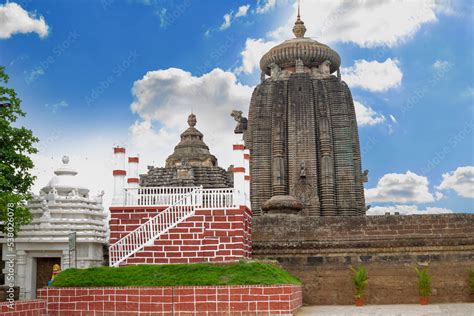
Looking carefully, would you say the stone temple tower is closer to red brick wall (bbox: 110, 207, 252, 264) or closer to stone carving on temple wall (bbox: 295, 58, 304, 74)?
stone carving on temple wall (bbox: 295, 58, 304, 74)

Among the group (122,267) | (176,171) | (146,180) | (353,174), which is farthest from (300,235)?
(146,180)

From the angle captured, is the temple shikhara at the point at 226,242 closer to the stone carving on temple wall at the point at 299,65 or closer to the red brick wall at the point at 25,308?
the red brick wall at the point at 25,308

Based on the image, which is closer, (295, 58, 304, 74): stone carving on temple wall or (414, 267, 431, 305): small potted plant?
(414, 267, 431, 305): small potted plant

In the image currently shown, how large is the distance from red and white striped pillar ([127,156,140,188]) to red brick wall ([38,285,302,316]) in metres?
4.42

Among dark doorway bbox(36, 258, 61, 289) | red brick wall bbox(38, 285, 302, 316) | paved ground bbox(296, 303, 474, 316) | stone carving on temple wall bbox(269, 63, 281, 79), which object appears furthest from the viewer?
stone carving on temple wall bbox(269, 63, 281, 79)

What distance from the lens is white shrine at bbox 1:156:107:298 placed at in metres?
17.6

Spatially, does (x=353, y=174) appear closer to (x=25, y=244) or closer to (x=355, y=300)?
(x=355, y=300)

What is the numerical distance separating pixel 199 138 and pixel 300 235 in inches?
919

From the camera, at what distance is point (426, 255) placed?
1892cm

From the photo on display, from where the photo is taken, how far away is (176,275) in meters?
15.1

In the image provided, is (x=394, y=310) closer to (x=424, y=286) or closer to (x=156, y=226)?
(x=424, y=286)

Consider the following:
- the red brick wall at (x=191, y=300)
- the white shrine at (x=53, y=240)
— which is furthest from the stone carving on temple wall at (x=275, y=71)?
the red brick wall at (x=191, y=300)

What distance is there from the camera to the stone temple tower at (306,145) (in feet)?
110

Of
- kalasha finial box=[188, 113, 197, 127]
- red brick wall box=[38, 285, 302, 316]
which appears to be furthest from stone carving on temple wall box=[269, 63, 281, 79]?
red brick wall box=[38, 285, 302, 316]
